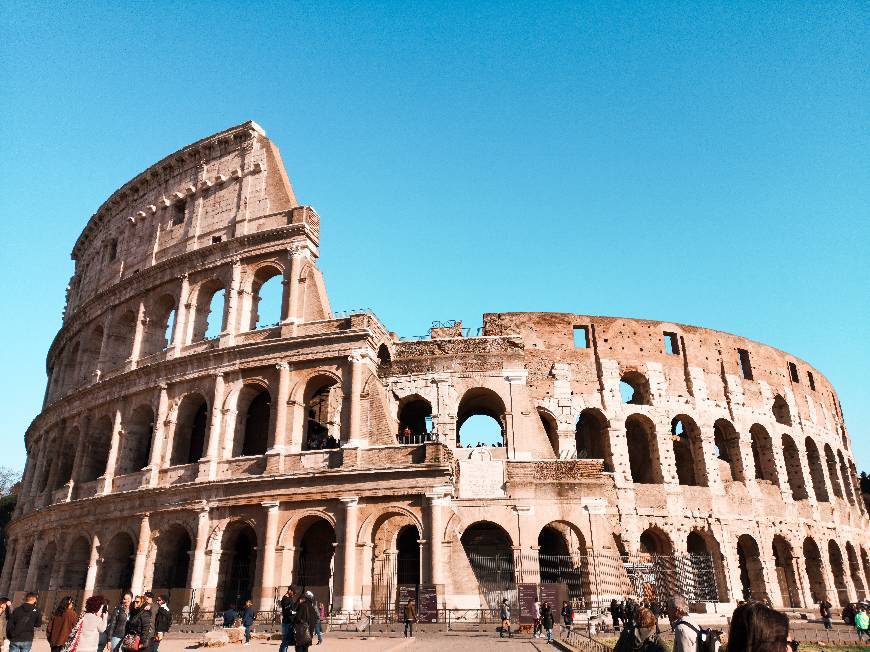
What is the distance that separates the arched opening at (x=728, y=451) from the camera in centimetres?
2756

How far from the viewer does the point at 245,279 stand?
23.6 m

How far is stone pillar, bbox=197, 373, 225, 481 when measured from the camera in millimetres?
20969

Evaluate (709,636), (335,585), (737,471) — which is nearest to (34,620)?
(709,636)

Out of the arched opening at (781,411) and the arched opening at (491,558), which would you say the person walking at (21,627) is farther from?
the arched opening at (781,411)

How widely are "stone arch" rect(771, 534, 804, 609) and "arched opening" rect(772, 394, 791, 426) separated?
19.2 ft

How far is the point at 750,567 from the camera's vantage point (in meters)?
26.3

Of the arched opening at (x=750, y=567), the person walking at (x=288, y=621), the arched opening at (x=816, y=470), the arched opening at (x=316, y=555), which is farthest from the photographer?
the arched opening at (x=816, y=470)

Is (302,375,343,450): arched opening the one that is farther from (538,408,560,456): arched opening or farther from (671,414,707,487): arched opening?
(671,414,707,487): arched opening

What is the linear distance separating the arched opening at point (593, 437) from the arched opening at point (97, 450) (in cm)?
1935

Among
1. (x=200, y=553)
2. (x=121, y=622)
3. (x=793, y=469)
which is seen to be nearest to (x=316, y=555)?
(x=200, y=553)

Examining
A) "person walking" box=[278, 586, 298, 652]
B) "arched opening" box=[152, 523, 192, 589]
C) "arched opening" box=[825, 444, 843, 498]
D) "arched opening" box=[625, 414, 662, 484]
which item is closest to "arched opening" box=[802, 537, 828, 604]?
"arched opening" box=[825, 444, 843, 498]

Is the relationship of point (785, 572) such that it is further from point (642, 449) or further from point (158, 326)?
point (158, 326)

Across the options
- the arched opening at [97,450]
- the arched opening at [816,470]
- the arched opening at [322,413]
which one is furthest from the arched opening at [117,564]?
the arched opening at [816,470]

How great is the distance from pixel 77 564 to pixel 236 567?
7.40 meters
